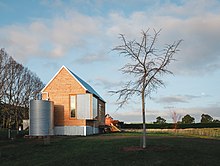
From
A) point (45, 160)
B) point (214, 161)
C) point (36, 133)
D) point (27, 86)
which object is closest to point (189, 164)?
point (214, 161)

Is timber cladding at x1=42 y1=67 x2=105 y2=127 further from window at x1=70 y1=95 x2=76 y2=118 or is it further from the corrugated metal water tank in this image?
the corrugated metal water tank

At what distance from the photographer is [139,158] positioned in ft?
45.3

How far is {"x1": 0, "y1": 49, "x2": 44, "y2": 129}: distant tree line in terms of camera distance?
132 ft

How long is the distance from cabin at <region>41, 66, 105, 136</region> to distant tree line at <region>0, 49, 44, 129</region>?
23.0 ft

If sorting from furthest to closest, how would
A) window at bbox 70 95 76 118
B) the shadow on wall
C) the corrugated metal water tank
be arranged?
the shadow on wall → window at bbox 70 95 76 118 → the corrugated metal water tank

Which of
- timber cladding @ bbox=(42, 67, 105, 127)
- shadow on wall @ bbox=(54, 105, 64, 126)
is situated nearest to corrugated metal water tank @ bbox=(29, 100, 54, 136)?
shadow on wall @ bbox=(54, 105, 64, 126)

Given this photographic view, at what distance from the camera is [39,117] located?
32.1m

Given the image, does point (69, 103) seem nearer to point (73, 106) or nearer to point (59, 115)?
point (73, 106)

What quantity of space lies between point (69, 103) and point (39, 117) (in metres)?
5.19

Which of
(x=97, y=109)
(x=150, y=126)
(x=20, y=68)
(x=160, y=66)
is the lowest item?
(x=150, y=126)

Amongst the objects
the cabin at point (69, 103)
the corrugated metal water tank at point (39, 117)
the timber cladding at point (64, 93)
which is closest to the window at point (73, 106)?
the cabin at point (69, 103)

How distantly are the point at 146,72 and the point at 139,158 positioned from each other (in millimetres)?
6043

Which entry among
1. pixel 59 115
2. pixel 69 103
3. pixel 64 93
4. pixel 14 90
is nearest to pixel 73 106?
pixel 69 103

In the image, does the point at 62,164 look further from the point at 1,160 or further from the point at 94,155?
the point at 1,160
